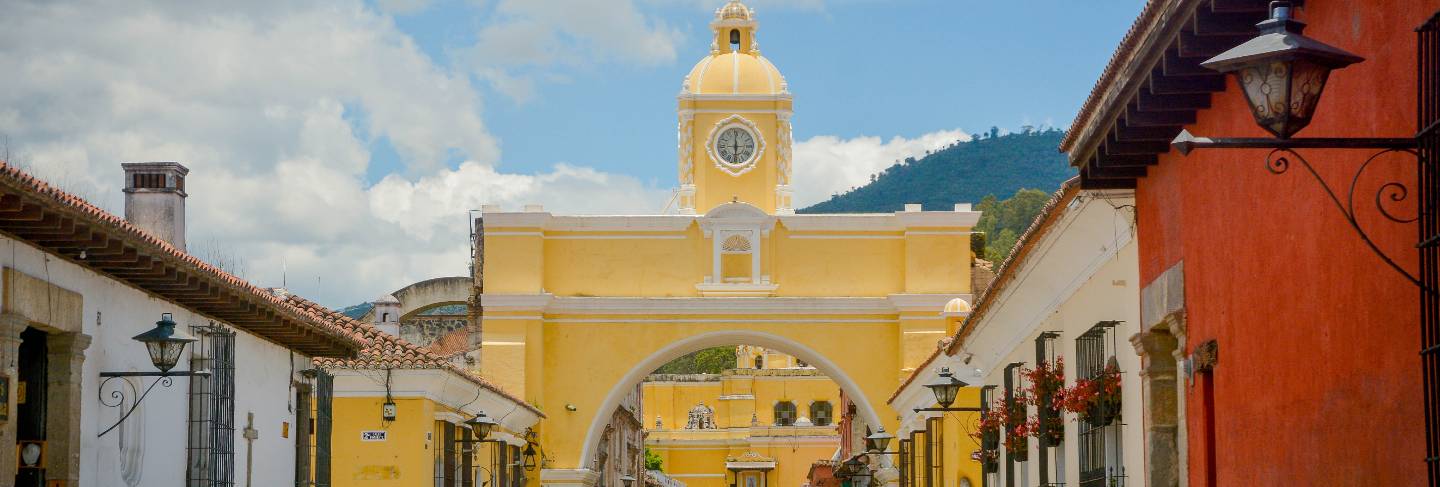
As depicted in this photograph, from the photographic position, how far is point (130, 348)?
14297mm

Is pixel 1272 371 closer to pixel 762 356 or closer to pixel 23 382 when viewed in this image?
pixel 23 382

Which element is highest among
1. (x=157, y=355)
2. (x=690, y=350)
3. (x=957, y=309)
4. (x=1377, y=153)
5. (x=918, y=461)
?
(x=957, y=309)

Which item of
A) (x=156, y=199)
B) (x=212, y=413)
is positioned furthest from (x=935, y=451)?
(x=212, y=413)

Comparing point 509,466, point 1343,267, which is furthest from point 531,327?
point 1343,267

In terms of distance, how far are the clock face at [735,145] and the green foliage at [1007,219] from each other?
1244 inches

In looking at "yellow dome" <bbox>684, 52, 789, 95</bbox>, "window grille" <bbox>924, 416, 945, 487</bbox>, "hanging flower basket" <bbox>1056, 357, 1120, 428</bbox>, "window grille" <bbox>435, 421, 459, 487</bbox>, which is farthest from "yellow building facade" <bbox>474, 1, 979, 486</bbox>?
"hanging flower basket" <bbox>1056, 357, 1120, 428</bbox>

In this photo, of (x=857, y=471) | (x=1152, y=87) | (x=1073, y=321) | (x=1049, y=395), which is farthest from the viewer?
(x=857, y=471)

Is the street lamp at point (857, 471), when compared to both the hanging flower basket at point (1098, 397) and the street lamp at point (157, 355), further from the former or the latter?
the street lamp at point (157, 355)

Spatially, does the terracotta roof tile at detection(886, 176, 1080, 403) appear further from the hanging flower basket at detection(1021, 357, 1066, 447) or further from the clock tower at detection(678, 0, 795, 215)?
the clock tower at detection(678, 0, 795, 215)

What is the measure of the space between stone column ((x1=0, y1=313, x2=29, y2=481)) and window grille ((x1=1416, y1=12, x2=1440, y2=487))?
7911 mm

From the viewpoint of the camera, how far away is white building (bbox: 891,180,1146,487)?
42.5 ft

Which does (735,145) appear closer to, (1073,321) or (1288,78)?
(1073,321)

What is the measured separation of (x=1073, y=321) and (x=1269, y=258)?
7.17 metres

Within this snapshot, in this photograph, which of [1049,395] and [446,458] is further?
[446,458]
